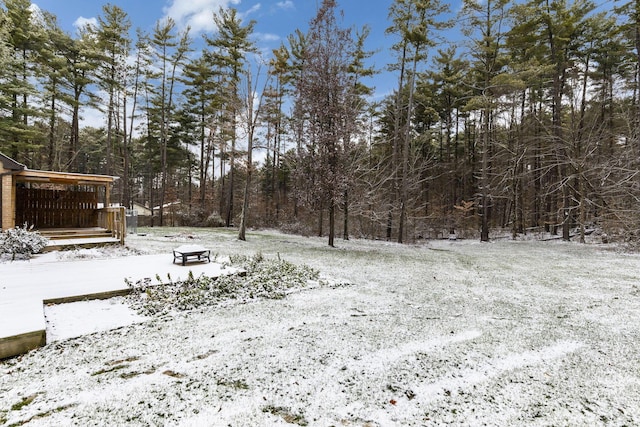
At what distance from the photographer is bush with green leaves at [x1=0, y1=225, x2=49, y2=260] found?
5789 mm

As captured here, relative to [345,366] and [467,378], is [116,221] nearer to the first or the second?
A: [345,366]

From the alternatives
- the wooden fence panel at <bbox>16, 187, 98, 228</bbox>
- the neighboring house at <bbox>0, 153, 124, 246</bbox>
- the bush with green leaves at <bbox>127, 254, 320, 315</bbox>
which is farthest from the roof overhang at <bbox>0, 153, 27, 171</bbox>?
the bush with green leaves at <bbox>127, 254, 320, 315</bbox>

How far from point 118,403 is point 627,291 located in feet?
23.2

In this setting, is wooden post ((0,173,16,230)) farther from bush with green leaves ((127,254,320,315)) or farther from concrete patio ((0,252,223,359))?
bush with green leaves ((127,254,320,315))

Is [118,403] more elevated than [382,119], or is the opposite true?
[382,119]

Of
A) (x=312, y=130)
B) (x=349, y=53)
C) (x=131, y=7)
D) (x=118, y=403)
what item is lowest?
(x=118, y=403)

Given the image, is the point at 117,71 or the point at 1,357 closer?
the point at 1,357

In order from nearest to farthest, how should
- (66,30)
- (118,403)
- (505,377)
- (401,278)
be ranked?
(118,403) < (505,377) < (401,278) < (66,30)

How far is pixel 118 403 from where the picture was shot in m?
1.90

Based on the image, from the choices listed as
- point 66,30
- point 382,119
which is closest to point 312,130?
point 382,119

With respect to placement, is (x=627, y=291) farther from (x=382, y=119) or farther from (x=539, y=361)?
(x=382, y=119)

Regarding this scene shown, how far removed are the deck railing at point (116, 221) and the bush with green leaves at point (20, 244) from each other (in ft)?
5.13

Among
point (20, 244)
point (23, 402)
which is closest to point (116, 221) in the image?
point (20, 244)

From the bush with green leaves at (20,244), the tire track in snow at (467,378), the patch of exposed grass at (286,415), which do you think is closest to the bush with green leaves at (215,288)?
the patch of exposed grass at (286,415)
